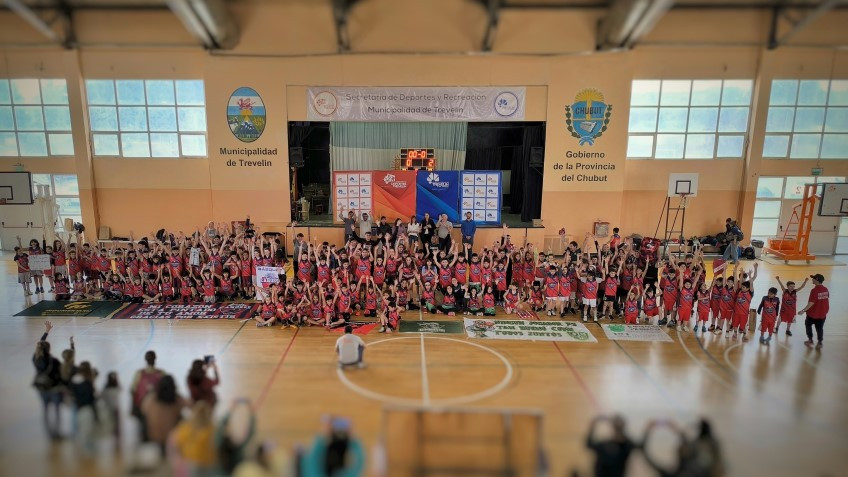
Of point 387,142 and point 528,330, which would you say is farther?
point 387,142

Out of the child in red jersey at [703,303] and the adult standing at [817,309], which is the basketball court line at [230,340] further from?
the adult standing at [817,309]

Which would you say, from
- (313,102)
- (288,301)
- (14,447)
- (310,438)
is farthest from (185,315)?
(313,102)

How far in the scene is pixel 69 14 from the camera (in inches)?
701

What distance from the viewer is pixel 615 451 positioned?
5.61 m

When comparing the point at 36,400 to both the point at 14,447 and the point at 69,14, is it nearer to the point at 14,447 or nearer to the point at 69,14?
the point at 14,447

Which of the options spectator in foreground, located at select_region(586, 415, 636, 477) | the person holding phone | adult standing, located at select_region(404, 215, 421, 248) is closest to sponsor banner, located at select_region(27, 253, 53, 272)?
the person holding phone

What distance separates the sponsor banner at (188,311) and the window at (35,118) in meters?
10.3

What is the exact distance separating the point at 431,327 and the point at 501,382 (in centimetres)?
305

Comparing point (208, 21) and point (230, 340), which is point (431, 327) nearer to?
point (230, 340)

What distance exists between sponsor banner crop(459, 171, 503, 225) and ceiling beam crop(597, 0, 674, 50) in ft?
19.2

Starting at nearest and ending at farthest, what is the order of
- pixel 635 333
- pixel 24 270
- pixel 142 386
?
pixel 142 386 → pixel 635 333 → pixel 24 270

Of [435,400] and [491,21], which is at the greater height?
[491,21]

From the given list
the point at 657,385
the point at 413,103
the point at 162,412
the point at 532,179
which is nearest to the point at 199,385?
the point at 162,412

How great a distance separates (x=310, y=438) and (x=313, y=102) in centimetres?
1371
